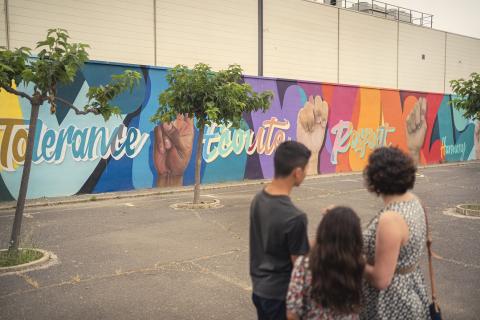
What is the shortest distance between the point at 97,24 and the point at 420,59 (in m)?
23.3

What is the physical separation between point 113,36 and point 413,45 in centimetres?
2176

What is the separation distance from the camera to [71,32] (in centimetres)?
1827

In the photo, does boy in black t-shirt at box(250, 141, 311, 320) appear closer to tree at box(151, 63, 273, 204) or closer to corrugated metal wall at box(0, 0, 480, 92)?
tree at box(151, 63, 273, 204)

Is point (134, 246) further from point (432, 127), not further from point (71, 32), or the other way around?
point (432, 127)

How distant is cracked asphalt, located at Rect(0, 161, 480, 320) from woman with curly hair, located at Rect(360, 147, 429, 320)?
91.7 inches

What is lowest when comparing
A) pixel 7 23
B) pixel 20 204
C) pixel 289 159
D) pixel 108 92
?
pixel 20 204

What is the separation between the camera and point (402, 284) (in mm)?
2736

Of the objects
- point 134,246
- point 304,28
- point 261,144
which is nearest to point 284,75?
point 304,28

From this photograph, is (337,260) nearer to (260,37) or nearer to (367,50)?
(260,37)

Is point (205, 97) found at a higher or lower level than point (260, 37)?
lower

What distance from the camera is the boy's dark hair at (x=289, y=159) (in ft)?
9.22

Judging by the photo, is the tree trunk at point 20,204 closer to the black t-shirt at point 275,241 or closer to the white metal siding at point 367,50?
the black t-shirt at point 275,241

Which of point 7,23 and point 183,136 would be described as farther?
point 7,23

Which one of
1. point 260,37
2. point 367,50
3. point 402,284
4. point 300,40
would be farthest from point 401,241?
point 367,50
